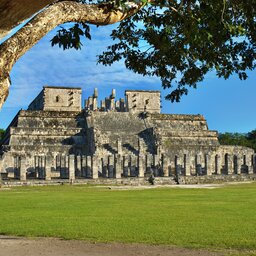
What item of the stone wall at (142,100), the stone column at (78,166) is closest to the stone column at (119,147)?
the stone column at (78,166)

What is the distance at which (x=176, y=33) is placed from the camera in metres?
7.46

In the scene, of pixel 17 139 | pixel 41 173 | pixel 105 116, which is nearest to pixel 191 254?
pixel 41 173

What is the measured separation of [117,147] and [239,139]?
4045 cm

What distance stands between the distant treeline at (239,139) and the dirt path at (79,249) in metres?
65.5

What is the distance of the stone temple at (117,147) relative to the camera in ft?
124

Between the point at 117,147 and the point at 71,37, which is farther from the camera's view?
the point at 117,147

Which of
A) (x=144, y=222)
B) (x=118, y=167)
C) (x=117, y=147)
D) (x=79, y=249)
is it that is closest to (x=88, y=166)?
(x=118, y=167)

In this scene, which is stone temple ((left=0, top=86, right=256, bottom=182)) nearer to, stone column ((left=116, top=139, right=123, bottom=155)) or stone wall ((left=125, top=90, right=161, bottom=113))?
stone column ((left=116, top=139, right=123, bottom=155))

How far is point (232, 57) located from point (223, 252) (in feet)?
10.8

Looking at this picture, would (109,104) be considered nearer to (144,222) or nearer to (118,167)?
(118,167)

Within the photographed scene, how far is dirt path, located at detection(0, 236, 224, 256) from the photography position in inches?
295

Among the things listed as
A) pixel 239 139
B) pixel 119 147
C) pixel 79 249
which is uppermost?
pixel 239 139

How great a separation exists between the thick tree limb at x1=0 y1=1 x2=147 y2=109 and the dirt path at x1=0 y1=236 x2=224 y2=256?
415 centimetres

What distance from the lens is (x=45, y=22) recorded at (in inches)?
166
